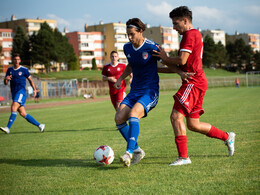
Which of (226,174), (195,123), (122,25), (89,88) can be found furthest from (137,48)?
(122,25)

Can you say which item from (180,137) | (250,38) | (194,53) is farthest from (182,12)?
(250,38)

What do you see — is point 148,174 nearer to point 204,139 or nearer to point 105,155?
point 105,155

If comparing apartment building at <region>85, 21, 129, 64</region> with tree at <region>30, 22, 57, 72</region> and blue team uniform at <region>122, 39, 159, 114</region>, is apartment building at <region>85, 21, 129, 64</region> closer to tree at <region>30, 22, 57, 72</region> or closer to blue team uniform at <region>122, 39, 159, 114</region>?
tree at <region>30, 22, 57, 72</region>

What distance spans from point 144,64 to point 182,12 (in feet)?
3.54

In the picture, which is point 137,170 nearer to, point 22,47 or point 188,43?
point 188,43

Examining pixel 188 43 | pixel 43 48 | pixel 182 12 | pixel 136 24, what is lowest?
pixel 188 43

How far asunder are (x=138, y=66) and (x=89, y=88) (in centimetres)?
4462

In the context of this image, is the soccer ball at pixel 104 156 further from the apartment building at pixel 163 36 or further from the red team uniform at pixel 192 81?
the apartment building at pixel 163 36

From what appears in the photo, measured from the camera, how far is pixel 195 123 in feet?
18.0

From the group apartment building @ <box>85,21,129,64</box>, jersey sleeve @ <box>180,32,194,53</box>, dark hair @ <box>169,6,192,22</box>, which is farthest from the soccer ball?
apartment building @ <box>85,21,129,64</box>

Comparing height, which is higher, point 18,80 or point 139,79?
point 139,79

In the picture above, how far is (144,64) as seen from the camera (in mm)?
5699

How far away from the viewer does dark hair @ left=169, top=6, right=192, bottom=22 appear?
5.20 m

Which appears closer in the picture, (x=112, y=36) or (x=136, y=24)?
(x=136, y=24)
